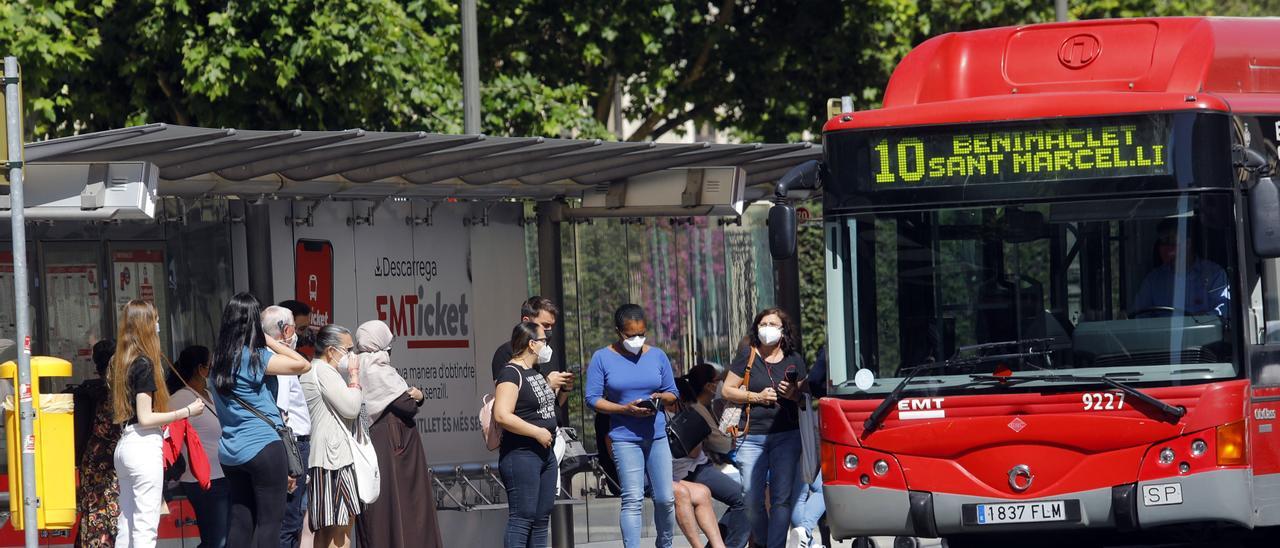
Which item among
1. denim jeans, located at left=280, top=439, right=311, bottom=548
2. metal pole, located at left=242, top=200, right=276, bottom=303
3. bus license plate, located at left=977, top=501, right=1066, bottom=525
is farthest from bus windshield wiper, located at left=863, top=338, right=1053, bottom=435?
metal pole, located at left=242, top=200, right=276, bottom=303

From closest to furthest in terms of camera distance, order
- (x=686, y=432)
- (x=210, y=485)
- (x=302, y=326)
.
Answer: (x=210, y=485) < (x=302, y=326) < (x=686, y=432)

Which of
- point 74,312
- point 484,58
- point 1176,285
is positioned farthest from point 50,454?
point 484,58

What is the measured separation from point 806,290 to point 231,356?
13.1 metres

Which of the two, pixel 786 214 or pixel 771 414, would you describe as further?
pixel 771 414

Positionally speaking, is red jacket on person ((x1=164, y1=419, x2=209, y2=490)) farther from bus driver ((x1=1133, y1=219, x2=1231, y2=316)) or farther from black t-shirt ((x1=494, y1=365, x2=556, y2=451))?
bus driver ((x1=1133, y1=219, x2=1231, y2=316))

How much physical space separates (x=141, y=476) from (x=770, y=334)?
3907 mm

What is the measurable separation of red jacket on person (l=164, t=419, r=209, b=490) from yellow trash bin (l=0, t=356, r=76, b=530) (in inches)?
33.6

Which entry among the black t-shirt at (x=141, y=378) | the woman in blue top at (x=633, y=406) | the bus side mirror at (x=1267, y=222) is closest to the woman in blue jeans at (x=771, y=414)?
the woman in blue top at (x=633, y=406)

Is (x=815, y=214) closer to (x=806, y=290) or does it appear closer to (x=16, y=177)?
(x=806, y=290)

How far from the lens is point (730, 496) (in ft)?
40.3

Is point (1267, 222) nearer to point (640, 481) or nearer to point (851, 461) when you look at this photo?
point (851, 461)

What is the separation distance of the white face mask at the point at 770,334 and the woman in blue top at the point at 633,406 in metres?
0.67

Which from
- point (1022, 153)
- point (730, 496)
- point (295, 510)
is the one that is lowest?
point (730, 496)

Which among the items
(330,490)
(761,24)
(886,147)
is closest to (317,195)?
(330,490)
